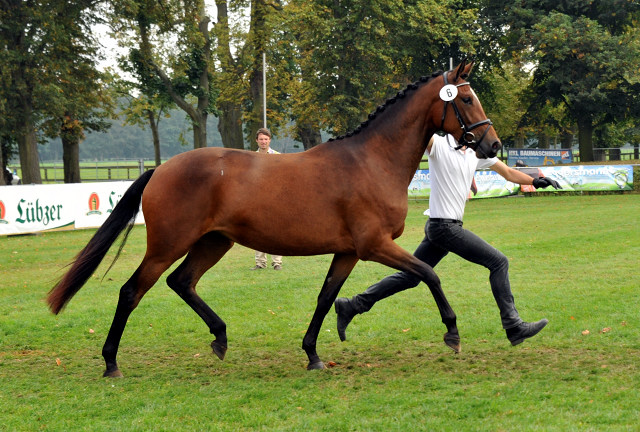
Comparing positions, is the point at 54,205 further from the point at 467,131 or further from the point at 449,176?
the point at 467,131

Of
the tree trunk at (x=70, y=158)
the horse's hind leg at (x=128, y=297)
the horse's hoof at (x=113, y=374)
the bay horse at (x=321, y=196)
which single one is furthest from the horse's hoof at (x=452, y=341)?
the tree trunk at (x=70, y=158)

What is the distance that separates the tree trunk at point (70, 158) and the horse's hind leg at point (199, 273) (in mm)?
26862

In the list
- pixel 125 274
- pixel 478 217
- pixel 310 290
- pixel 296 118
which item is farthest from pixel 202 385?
pixel 296 118

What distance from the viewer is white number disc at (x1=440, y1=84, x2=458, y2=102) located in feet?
18.1

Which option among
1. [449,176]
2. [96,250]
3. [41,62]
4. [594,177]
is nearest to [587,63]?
[594,177]

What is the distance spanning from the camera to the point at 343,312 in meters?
6.26

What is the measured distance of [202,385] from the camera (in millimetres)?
5320

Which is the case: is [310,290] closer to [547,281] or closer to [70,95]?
[547,281]

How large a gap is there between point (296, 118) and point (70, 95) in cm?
1447

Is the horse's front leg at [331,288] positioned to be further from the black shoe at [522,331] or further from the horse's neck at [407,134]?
the black shoe at [522,331]

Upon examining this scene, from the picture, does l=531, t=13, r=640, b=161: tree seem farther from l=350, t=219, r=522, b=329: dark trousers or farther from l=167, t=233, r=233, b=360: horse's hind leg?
l=167, t=233, r=233, b=360: horse's hind leg

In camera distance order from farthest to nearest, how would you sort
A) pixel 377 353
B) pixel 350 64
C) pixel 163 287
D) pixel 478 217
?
pixel 350 64 → pixel 478 217 → pixel 163 287 → pixel 377 353

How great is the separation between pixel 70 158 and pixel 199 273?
92.8ft

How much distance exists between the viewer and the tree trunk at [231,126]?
36.5 meters
